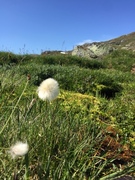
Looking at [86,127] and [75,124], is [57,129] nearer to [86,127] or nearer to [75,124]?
[75,124]

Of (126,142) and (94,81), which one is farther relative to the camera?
(94,81)


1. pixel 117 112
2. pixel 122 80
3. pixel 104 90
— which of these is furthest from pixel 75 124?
pixel 122 80

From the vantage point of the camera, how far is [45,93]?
195 centimetres

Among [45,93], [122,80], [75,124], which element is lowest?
[122,80]

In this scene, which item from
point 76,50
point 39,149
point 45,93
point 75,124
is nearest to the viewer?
point 45,93

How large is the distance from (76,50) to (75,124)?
21855 mm

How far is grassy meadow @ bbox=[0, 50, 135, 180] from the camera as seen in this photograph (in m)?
2.37

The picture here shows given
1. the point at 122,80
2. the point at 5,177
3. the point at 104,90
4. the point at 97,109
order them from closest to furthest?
the point at 5,177 → the point at 97,109 → the point at 104,90 → the point at 122,80

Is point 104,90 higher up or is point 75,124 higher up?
point 75,124

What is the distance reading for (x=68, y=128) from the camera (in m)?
3.10

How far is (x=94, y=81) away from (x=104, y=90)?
0.51 metres

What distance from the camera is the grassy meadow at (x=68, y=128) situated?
2.37 metres

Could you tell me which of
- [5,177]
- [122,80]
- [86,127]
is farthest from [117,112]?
[122,80]

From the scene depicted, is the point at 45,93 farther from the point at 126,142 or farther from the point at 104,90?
the point at 104,90
